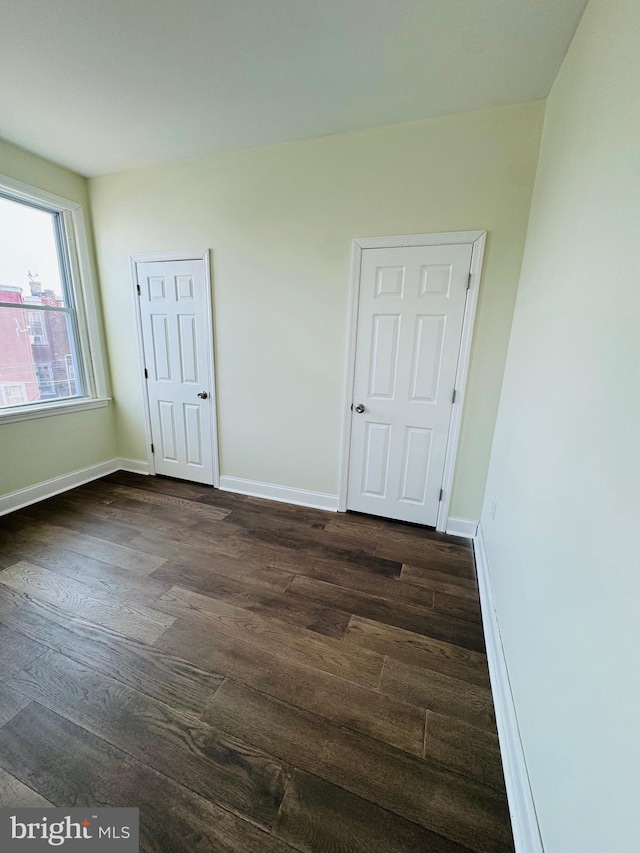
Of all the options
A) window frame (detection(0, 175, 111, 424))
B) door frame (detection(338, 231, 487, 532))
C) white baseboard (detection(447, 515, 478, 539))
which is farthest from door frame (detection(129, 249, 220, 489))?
white baseboard (detection(447, 515, 478, 539))

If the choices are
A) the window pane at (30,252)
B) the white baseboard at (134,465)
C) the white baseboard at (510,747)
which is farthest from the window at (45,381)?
the white baseboard at (510,747)

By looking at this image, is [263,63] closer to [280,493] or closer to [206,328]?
[206,328]

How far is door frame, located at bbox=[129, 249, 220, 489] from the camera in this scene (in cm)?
274

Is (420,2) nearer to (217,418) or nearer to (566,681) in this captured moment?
(566,681)

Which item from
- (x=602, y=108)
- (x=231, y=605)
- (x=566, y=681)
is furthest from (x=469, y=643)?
(x=602, y=108)

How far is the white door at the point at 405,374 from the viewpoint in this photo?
7.28 feet

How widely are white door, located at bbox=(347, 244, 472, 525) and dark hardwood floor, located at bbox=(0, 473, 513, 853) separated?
18.3 inches

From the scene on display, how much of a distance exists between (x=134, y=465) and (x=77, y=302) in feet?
5.60

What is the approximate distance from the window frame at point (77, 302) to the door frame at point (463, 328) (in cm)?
259

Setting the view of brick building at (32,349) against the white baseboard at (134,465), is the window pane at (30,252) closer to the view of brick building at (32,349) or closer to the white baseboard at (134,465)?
the view of brick building at (32,349)

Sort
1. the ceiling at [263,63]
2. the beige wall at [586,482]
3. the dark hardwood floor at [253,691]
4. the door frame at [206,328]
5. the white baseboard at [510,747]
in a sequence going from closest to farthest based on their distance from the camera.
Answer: the beige wall at [586,482] < the white baseboard at [510,747] < the dark hardwood floor at [253,691] < the ceiling at [263,63] < the door frame at [206,328]

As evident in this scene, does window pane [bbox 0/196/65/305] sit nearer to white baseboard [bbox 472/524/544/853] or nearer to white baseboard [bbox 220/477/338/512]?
white baseboard [bbox 220/477/338/512]

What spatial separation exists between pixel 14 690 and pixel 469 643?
203 cm

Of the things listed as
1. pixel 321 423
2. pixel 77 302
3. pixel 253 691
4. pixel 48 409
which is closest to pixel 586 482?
pixel 253 691
